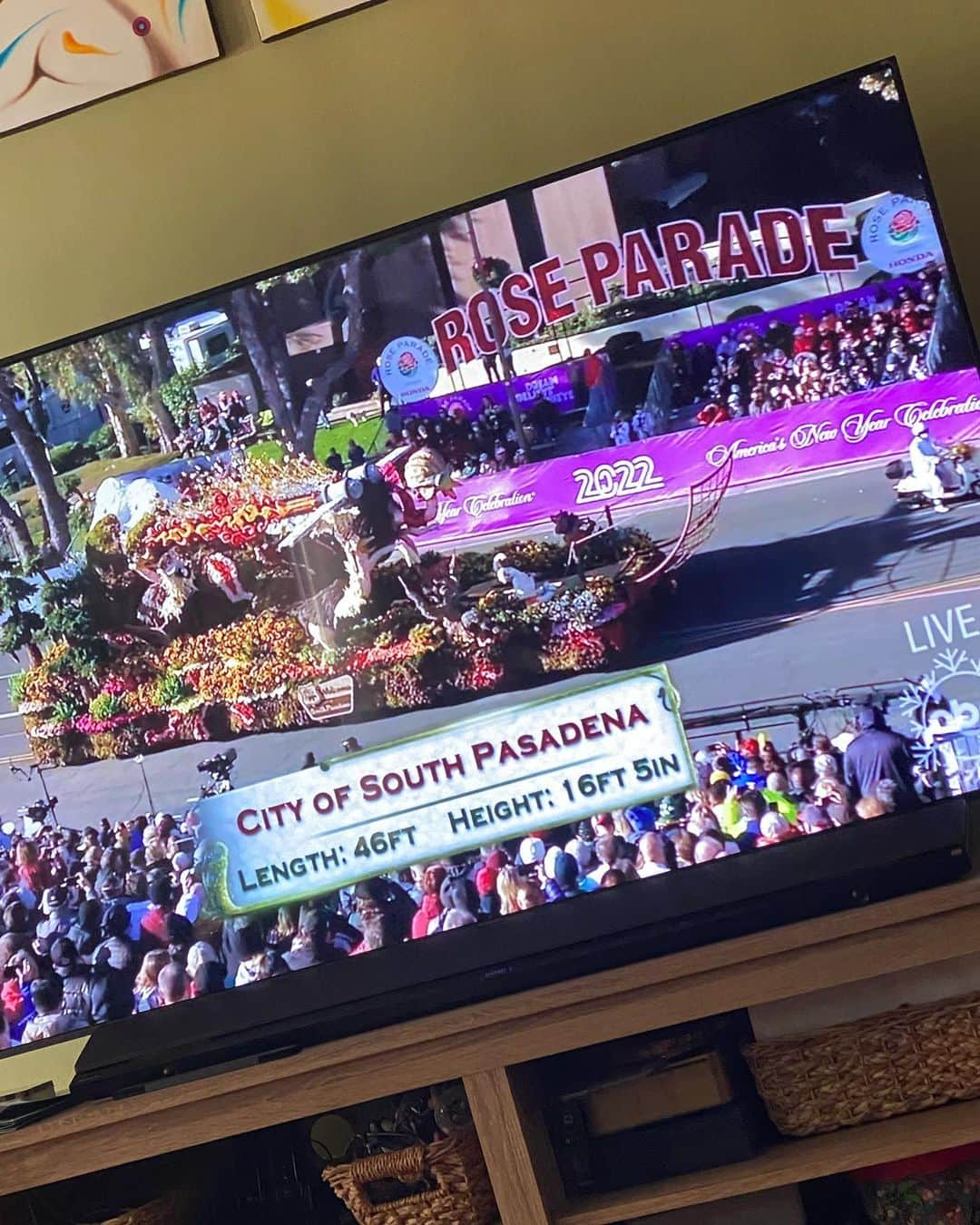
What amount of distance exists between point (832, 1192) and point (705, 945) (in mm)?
462

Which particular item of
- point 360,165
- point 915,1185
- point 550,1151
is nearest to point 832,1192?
point 915,1185

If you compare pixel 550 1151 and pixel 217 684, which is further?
pixel 217 684

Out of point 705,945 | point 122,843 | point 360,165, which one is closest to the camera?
point 705,945

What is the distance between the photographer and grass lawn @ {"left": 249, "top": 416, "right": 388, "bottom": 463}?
70.6 inches

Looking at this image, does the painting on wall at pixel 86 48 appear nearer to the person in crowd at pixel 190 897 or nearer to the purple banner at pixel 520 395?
the purple banner at pixel 520 395

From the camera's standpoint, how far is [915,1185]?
167 cm

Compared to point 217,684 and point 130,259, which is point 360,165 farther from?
point 217,684

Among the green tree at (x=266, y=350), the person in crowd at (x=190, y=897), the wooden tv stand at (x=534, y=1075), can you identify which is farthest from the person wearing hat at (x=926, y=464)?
the person in crowd at (x=190, y=897)

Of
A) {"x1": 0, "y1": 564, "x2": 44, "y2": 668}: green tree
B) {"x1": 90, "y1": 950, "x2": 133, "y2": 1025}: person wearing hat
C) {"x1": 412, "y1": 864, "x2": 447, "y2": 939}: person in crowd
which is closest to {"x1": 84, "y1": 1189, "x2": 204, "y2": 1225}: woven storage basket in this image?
{"x1": 90, "y1": 950, "x2": 133, "y2": 1025}: person wearing hat

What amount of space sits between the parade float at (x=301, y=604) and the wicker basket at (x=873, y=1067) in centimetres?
54

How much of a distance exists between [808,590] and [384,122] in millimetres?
1013

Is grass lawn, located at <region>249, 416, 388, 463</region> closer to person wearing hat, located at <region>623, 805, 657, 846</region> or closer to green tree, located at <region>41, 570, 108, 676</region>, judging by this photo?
green tree, located at <region>41, 570, 108, 676</region>

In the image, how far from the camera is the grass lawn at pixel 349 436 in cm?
179

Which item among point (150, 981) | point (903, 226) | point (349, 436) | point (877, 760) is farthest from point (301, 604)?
point (903, 226)
